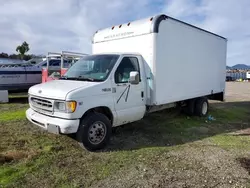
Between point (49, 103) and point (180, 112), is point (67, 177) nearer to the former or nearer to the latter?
point (49, 103)

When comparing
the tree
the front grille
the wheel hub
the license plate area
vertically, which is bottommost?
the wheel hub

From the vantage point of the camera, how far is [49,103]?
4902 mm

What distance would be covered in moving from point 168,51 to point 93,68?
89.1 inches

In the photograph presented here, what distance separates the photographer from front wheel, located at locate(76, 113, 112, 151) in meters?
4.91

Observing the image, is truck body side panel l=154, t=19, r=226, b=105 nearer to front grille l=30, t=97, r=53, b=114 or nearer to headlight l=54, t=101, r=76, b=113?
headlight l=54, t=101, r=76, b=113

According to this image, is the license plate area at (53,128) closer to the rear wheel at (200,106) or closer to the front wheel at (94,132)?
the front wheel at (94,132)

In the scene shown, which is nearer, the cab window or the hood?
the hood

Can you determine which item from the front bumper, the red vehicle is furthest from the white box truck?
the red vehicle

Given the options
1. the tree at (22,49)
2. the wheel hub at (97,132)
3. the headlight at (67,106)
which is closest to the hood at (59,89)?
the headlight at (67,106)

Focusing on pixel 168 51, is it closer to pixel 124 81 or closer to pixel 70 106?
pixel 124 81

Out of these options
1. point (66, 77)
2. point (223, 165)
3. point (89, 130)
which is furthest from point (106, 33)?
point (223, 165)

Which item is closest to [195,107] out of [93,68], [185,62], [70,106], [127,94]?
[185,62]

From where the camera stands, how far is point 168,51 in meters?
6.66

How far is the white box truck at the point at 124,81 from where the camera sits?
4863mm
